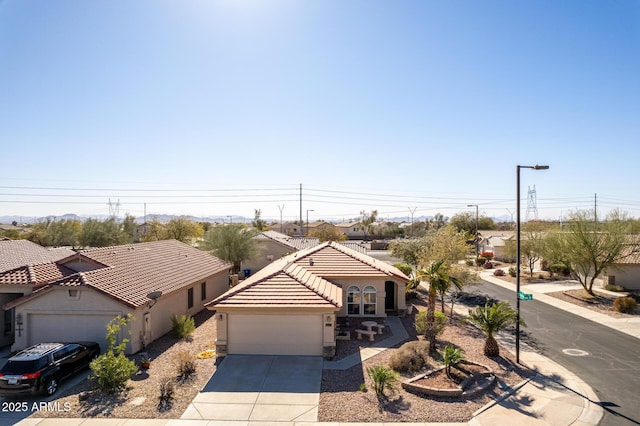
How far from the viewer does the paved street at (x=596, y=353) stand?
13.0 metres

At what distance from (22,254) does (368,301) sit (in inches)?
872

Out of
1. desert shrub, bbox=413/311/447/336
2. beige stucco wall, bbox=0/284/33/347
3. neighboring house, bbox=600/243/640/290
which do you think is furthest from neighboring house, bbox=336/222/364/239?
beige stucco wall, bbox=0/284/33/347

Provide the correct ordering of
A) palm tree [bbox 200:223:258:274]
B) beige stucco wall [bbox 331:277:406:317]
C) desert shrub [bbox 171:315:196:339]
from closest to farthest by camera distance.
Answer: desert shrub [bbox 171:315:196:339]
beige stucco wall [bbox 331:277:406:317]
palm tree [bbox 200:223:258:274]

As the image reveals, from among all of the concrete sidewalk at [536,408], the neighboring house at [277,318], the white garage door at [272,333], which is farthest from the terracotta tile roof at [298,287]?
the concrete sidewalk at [536,408]

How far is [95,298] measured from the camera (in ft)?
58.7

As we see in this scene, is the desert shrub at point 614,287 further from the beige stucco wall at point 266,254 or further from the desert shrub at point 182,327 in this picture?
the desert shrub at point 182,327

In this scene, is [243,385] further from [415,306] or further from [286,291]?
[415,306]

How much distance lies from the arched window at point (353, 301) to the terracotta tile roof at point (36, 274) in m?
15.6

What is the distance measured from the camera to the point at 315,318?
17422mm

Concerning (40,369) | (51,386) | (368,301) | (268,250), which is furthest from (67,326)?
(268,250)

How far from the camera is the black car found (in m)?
12.8

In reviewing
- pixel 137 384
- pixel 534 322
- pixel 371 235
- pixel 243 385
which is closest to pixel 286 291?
pixel 243 385

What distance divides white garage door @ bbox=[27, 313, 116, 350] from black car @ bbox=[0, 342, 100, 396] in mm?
2522

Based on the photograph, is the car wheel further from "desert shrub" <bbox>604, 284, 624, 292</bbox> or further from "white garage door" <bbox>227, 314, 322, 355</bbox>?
"desert shrub" <bbox>604, 284, 624, 292</bbox>
